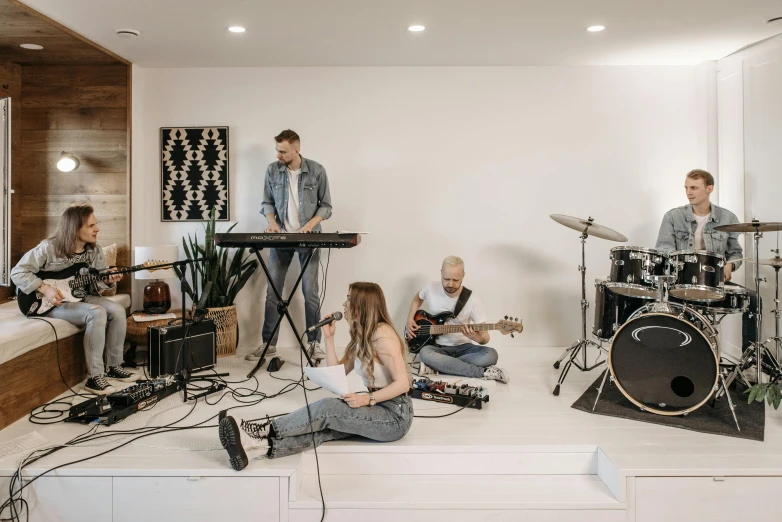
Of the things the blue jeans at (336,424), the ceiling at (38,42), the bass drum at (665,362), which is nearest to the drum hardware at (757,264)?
the bass drum at (665,362)

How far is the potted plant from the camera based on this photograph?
193 inches

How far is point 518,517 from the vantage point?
2.71 metres

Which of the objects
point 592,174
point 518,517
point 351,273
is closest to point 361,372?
point 518,517

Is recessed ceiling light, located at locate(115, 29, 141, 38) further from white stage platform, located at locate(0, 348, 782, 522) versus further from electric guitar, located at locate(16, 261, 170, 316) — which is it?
white stage platform, located at locate(0, 348, 782, 522)

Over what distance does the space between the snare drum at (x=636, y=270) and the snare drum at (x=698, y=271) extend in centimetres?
8

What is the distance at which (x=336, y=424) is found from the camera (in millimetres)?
2947

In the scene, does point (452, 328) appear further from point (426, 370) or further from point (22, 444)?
point (22, 444)

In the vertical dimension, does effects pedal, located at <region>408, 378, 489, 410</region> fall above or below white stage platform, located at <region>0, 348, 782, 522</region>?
above

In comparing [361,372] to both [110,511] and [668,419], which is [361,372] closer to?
[110,511]

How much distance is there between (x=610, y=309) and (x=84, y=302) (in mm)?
3489

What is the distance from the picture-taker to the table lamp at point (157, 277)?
4.59 m

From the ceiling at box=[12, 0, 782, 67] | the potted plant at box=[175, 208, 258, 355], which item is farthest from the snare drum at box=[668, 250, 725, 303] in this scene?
the potted plant at box=[175, 208, 258, 355]

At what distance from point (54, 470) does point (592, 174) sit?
4.43m

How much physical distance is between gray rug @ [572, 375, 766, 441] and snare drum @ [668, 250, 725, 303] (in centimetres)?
67
